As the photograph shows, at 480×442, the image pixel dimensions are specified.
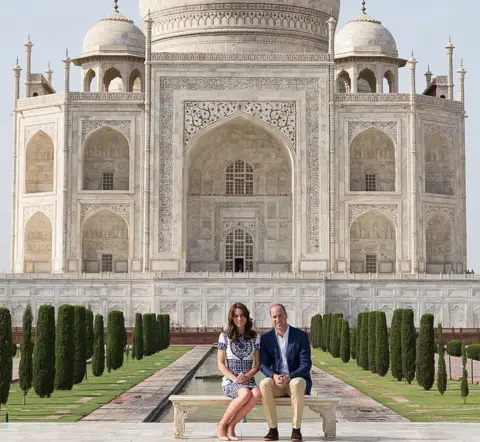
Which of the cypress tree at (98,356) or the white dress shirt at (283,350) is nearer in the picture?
the white dress shirt at (283,350)

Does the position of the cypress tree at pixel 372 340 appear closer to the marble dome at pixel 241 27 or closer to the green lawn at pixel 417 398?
the green lawn at pixel 417 398

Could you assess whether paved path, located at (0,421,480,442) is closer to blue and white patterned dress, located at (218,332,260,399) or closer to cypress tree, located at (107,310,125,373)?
blue and white patterned dress, located at (218,332,260,399)

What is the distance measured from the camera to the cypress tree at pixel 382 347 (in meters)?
14.7

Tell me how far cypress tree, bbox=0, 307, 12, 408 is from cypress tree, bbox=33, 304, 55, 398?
39.3 inches

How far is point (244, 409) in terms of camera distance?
24.7ft

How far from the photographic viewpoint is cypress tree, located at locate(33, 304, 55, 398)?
11422 millimetres

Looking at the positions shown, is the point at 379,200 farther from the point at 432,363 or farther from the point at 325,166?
the point at 432,363

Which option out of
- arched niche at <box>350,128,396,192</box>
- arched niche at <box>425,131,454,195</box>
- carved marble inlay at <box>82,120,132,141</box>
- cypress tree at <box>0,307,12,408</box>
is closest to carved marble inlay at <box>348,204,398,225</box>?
arched niche at <box>350,128,396,192</box>

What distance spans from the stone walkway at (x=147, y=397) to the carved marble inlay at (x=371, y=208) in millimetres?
13247

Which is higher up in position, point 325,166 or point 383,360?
point 325,166

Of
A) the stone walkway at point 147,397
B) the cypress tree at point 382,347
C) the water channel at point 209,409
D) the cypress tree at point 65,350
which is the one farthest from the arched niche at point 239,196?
the cypress tree at point 65,350

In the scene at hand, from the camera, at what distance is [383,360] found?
48.2ft

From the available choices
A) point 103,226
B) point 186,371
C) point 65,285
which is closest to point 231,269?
point 103,226

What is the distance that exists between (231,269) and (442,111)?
24.8 feet
